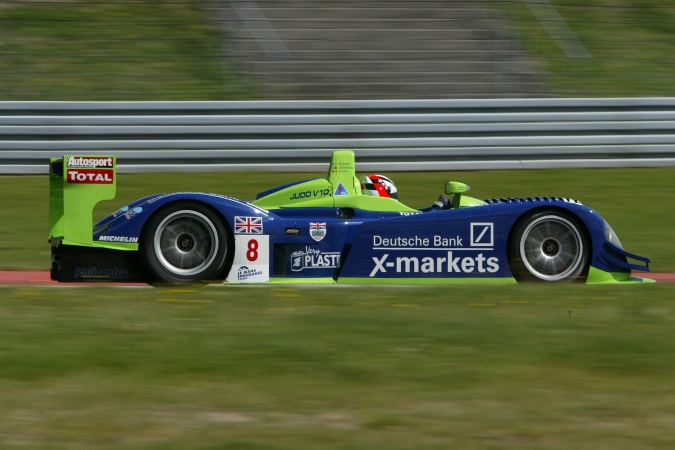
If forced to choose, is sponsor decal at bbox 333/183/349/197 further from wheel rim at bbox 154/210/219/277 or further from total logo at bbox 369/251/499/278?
wheel rim at bbox 154/210/219/277

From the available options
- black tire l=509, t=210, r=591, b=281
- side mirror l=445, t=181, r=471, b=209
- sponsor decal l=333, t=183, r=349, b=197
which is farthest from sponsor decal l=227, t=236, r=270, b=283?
black tire l=509, t=210, r=591, b=281

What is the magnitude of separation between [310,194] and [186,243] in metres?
1.00

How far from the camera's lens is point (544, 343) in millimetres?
4988

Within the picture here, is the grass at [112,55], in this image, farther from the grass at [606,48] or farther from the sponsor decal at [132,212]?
the sponsor decal at [132,212]

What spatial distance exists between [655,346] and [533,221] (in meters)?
1.89

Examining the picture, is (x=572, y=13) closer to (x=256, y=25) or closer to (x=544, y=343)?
(x=256, y=25)

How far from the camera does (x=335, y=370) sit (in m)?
4.53

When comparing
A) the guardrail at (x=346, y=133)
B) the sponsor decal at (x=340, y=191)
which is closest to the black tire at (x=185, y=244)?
the sponsor decal at (x=340, y=191)

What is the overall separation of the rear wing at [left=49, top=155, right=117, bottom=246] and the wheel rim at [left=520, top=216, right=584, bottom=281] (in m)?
2.97

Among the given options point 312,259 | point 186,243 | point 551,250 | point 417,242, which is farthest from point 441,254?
point 186,243

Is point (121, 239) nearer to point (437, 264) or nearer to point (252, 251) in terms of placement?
point (252, 251)

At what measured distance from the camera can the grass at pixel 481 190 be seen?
9445mm

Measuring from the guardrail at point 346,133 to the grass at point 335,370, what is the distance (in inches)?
229

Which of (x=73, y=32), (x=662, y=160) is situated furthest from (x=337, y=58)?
(x=662, y=160)
